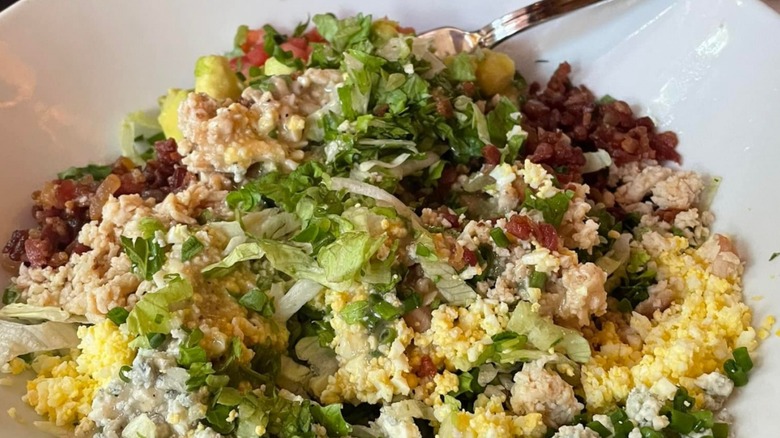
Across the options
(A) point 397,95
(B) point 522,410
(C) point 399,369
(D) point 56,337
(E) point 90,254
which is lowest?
(B) point 522,410

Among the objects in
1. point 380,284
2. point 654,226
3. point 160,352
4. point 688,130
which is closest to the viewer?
point 160,352

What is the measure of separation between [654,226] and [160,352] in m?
1.79

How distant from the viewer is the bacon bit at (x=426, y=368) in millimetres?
2189

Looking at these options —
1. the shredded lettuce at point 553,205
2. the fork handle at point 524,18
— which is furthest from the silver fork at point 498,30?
the shredded lettuce at point 553,205

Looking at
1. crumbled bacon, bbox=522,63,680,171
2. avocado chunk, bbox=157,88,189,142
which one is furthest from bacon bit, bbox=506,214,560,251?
avocado chunk, bbox=157,88,189,142

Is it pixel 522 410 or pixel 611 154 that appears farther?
pixel 611 154

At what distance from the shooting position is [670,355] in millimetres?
2135

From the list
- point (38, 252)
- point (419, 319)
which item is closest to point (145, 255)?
point (38, 252)

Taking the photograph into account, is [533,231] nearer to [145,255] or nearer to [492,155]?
[492,155]

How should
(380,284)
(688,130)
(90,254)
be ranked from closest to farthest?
(380,284), (90,254), (688,130)

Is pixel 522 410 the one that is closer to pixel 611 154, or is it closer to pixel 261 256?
pixel 261 256

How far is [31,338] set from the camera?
7.29ft

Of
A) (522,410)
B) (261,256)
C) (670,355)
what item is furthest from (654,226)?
(261,256)

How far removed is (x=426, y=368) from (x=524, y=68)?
1.71 metres
